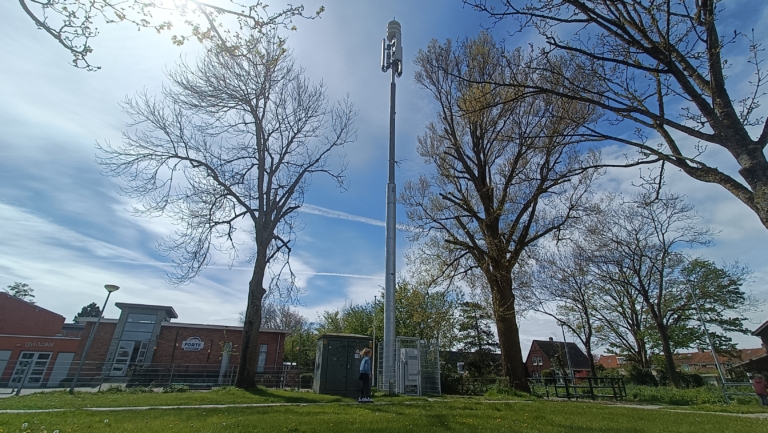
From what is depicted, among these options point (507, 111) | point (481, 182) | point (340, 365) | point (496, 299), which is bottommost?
point (340, 365)

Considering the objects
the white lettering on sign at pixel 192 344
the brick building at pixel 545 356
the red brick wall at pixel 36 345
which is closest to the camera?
the white lettering on sign at pixel 192 344

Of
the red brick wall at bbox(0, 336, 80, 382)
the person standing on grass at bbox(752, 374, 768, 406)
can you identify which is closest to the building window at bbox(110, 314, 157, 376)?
the red brick wall at bbox(0, 336, 80, 382)

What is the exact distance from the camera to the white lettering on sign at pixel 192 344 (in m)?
28.4

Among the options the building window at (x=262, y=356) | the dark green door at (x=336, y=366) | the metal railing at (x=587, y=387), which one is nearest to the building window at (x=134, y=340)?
the building window at (x=262, y=356)

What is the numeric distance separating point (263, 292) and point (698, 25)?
49.6 feet

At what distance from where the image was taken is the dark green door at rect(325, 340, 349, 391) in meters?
14.2

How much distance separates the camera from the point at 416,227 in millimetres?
17156

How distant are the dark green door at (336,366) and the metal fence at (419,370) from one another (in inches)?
63.1

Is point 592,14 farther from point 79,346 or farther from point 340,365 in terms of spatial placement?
point 79,346

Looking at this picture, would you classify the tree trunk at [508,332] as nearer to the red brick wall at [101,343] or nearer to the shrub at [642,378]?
the shrub at [642,378]

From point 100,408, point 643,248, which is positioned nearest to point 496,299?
point 100,408

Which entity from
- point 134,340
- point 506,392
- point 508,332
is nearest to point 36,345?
point 134,340

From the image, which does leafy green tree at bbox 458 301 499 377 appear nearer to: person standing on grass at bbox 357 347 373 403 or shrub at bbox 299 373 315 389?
shrub at bbox 299 373 315 389

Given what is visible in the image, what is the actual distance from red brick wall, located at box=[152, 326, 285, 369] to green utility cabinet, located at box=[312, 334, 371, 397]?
1673cm
